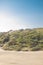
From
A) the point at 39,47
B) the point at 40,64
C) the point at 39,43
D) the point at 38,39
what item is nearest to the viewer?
the point at 40,64

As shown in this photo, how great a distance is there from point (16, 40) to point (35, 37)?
80.0 inches

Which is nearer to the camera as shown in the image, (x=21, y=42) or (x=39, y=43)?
(x=39, y=43)

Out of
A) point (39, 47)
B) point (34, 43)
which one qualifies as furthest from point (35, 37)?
point (39, 47)

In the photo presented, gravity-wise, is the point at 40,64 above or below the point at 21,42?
below

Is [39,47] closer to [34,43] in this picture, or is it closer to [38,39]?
[34,43]

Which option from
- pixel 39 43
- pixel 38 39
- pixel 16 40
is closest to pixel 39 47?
pixel 39 43

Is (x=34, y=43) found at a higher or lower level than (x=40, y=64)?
higher

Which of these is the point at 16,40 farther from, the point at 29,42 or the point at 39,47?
the point at 39,47

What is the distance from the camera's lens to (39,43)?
15391 millimetres

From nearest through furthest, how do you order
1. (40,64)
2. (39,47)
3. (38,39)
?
(40,64) < (39,47) < (38,39)

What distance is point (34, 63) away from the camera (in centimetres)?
820

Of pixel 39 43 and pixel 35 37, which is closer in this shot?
pixel 39 43

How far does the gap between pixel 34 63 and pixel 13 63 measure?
3.56 ft

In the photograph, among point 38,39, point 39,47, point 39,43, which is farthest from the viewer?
point 38,39
